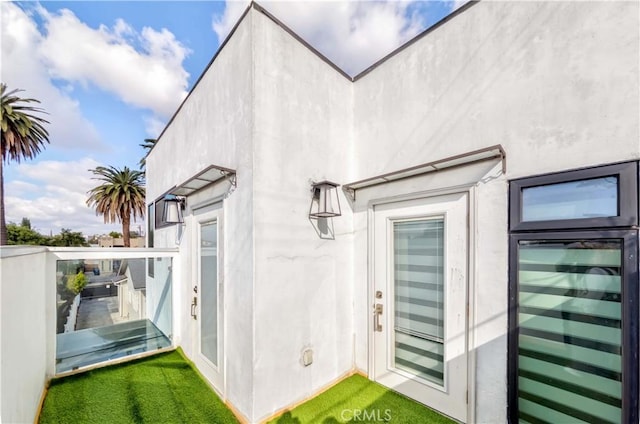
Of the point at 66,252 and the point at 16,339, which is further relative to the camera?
the point at 66,252

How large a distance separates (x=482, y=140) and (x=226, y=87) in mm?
3032

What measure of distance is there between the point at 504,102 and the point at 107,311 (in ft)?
21.7

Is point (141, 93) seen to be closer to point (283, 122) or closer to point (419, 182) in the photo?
point (283, 122)

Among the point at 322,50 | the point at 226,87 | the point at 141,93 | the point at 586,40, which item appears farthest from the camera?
the point at 141,93

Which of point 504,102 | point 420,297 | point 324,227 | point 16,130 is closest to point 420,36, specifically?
point 504,102

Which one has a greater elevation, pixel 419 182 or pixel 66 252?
pixel 419 182

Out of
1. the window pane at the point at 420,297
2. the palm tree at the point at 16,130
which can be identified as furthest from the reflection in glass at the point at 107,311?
the palm tree at the point at 16,130

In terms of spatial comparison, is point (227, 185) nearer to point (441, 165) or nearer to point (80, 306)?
point (441, 165)

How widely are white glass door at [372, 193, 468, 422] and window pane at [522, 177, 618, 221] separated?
545mm

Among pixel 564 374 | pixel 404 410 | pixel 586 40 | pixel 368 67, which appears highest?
pixel 368 67

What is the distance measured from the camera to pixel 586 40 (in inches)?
77.3

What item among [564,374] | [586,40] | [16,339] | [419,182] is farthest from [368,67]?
[16,339]

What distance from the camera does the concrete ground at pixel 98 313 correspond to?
427 cm

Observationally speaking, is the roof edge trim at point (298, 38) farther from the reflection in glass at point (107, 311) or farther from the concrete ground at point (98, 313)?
the concrete ground at point (98, 313)
